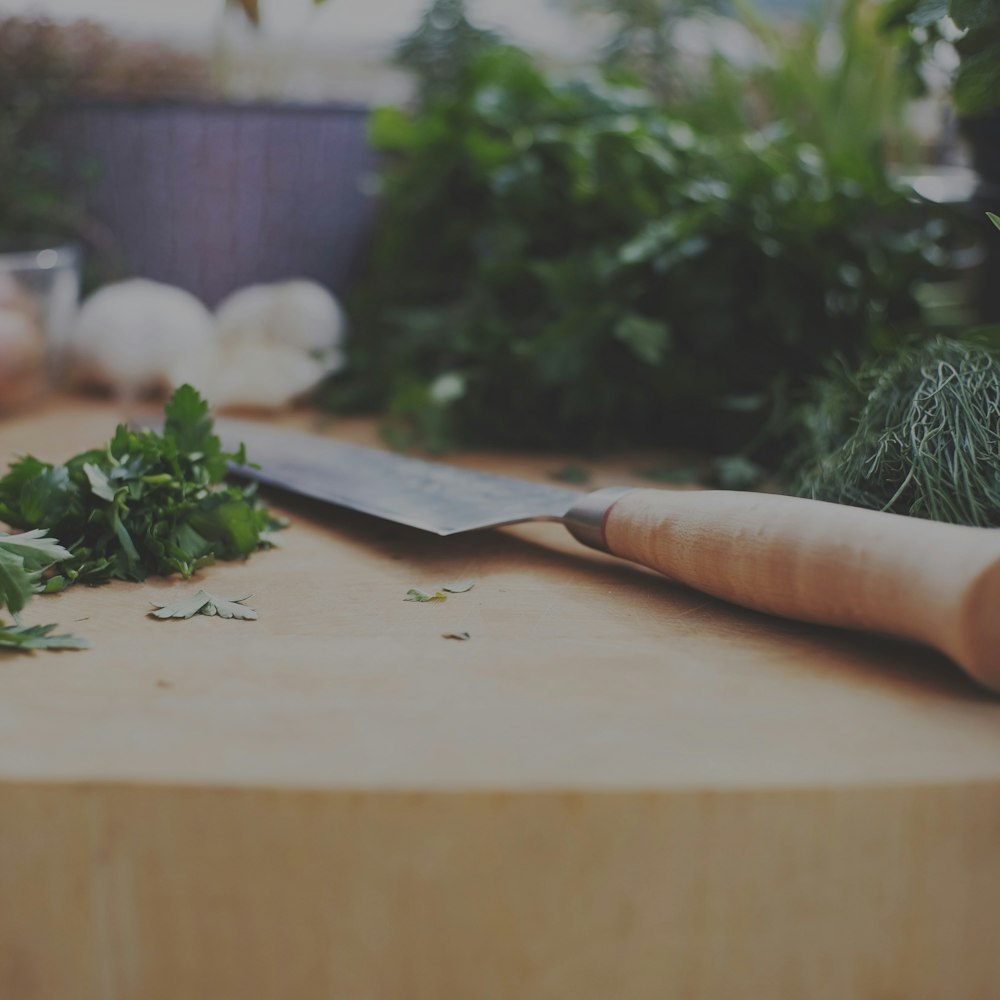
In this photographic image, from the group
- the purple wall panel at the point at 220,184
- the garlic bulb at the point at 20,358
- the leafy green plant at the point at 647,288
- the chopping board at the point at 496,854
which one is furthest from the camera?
the purple wall panel at the point at 220,184

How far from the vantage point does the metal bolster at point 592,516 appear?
84 centimetres

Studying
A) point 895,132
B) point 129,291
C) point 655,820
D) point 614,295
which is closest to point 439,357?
point 614,295

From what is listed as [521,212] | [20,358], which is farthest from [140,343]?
[521,212]

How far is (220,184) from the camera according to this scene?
68.2 inches

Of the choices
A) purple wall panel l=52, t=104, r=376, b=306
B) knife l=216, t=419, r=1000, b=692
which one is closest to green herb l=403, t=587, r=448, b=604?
knife l=216, t=419, r=1000, b=692

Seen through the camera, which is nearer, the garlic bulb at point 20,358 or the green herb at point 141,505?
the green herb at point 141,505

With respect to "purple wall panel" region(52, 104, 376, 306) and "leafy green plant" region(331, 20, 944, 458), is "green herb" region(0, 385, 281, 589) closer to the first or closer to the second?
"leafy green plant" region(331, 20, 944, 458)

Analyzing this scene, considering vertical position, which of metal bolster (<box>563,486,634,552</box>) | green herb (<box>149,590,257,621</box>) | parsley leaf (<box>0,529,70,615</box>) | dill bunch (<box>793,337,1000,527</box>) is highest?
dill bunch (<box>793,337,1000,527</box>)

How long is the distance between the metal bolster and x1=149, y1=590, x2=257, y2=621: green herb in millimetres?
260

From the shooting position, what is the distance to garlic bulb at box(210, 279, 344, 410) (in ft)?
4.72

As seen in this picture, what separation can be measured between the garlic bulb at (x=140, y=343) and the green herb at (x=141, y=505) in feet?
1.95

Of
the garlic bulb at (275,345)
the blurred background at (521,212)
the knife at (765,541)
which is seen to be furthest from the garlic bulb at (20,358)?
the knife at (765,541)

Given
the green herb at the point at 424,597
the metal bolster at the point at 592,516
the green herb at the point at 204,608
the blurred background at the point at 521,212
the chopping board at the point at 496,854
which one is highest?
the blurred background at the point at 521,212

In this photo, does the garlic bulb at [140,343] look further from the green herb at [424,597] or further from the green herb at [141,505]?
the green herb at [424,597]
